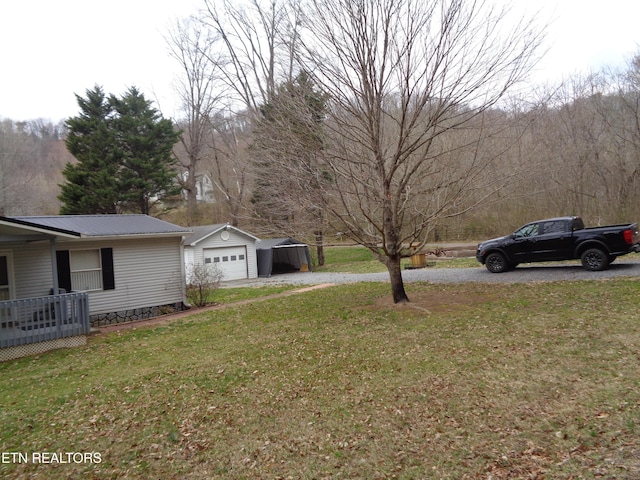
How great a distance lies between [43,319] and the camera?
9.09 m

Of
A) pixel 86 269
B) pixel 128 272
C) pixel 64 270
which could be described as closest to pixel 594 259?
pixel 128 272

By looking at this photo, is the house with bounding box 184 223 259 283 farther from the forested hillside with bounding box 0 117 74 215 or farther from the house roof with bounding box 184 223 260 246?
the forested hillside with bounding box 0 117 74 215

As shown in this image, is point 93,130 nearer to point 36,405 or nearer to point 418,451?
point 36,405

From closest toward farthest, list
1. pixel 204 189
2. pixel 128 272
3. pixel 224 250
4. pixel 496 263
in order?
pixel 128 272
pixel 496 263
pixel 224 250
pixel 204 189

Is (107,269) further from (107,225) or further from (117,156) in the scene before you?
(117,156)

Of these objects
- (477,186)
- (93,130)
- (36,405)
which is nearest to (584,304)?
(477,186)

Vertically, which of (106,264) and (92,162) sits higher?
(92,162)

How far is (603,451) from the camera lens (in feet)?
11.3

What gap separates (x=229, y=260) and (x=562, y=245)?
16257 millimetres

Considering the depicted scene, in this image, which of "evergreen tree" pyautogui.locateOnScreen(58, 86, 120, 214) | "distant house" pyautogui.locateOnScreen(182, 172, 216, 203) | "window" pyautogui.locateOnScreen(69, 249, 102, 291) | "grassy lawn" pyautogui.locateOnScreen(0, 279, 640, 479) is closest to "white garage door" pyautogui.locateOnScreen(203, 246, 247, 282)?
"evergreen tree" pyautogui.locateOnScreen(58, 86, 120, 214)

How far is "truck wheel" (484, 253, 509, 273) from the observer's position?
13.9 meters

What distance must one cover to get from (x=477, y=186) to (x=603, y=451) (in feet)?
20.9

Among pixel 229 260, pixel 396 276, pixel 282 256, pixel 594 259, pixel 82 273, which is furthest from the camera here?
pixel 282 256

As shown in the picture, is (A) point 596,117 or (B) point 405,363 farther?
(A) point 596,117
